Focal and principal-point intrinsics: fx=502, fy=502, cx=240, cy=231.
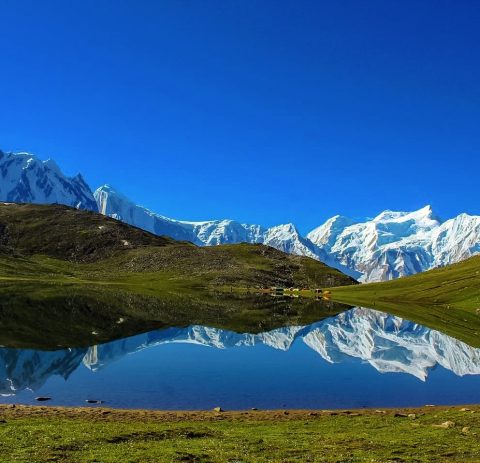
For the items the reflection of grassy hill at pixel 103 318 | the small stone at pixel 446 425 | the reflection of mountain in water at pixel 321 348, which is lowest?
the small stone at pixel 446 425

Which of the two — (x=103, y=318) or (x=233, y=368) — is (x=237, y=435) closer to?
(x=233, y=368)

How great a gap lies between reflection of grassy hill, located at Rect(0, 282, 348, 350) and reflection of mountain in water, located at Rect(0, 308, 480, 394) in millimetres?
5383

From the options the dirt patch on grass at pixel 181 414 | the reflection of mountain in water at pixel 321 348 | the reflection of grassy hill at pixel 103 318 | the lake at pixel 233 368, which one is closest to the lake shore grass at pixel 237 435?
the dirt patch on grass at pixel 181 414

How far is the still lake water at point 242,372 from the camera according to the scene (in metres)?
52.8

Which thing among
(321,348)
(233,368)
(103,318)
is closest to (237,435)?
(233,368)

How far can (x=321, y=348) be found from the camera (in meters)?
95.7

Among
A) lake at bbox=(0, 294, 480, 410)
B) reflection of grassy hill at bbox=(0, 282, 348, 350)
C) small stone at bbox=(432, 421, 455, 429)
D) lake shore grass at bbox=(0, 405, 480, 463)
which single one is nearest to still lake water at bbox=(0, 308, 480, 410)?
lake at bbox=(0, 294, 480, 410)

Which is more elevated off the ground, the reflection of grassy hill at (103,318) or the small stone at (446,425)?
the reflection of grassy hill at (103,318)

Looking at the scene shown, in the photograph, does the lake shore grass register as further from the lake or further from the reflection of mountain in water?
the reflection of mountain in water

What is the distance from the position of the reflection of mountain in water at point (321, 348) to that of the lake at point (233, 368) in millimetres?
204

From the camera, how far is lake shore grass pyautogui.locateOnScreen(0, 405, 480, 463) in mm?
27953

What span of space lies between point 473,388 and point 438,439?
3369 centimetres

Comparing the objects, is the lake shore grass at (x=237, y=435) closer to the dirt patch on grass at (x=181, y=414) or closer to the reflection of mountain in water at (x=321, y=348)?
the dirt patch on grass at (x=181, y=414)

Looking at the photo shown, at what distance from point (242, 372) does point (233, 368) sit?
9.57 ft
